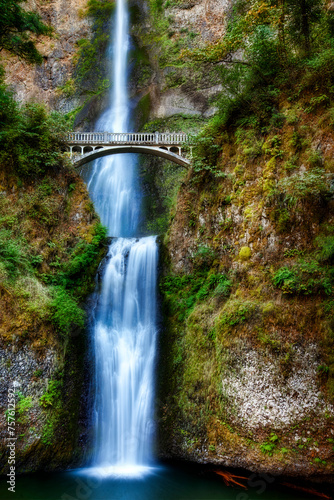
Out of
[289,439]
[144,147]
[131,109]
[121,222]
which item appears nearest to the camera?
[289,439]

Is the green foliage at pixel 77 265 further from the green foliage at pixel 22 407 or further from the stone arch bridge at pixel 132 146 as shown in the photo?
the stone arch bridge at pixel 132 146

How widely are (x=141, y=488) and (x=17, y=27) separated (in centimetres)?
1626

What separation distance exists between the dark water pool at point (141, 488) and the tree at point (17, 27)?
586 inches

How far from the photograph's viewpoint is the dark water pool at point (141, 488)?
24.4ft

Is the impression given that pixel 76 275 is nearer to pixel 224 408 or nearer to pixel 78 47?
pixel 224 408

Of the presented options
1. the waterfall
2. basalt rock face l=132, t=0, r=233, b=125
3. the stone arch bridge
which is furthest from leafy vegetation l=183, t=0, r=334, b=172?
basalt rock face l=132, t=0, r=233, b=125

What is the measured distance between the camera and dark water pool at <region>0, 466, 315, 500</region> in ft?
24.4

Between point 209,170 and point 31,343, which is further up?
point 209,170

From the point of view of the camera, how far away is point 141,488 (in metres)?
8.07

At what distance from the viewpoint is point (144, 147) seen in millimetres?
16359

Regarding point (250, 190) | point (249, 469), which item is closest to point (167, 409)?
point (249, 469)

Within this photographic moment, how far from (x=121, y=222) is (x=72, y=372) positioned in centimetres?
1215

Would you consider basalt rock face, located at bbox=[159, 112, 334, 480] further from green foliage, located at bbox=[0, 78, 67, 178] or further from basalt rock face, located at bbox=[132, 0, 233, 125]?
basalt rock face, located at bbox=[132, 0, 233, 125]

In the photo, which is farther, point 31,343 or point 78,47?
point 78,47
